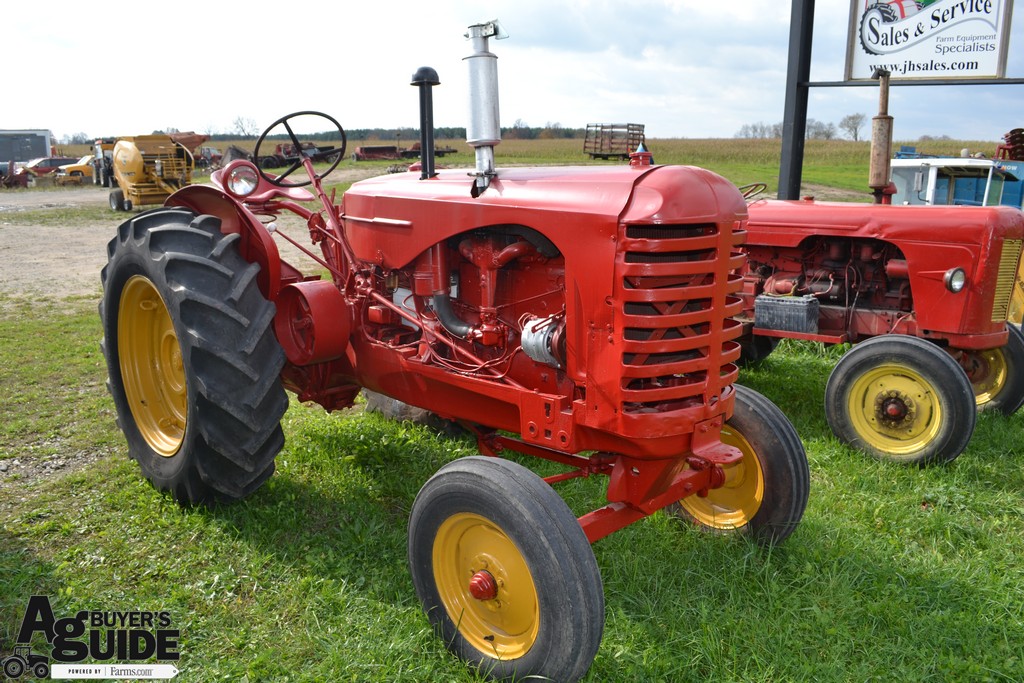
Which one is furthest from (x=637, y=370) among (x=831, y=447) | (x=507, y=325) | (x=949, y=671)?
(x=831, y=447)

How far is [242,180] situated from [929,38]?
6151 mm

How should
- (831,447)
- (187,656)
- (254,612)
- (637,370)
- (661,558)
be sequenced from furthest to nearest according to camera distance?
1. (831,447)
2. (661,558)
3. (254,612)
4. (187,656)
5. (637,370)

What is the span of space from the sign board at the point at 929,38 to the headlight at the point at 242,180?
549 centimetres

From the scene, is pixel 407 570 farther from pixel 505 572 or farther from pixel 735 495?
pixel 735 495

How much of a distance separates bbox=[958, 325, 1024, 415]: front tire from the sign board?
2786 mm

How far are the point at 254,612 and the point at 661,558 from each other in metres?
1.67

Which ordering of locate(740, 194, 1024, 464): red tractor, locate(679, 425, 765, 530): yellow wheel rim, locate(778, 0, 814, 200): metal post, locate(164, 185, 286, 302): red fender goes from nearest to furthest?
locate(679, 425, 765, 530): yellow wheel rim, locate(164, 185, 286, 302): red fender, locate(740, 194, 1024, 464): red tractor, locate(778, 0, 814, 200): metal post

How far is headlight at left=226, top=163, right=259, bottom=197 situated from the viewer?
13.1 feet

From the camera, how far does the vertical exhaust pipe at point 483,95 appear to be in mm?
2811

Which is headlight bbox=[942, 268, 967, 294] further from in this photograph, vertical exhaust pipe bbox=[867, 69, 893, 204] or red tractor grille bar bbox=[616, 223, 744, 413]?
red tractor grille bar bbox=[616, 223, 744, 413]

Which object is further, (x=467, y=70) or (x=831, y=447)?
(x=831, y=447)

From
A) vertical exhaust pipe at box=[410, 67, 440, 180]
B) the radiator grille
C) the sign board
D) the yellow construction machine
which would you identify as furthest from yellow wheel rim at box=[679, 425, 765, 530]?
the yellow construction machine

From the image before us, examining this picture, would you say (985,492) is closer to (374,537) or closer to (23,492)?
(374,537)

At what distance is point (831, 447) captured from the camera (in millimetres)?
4660
